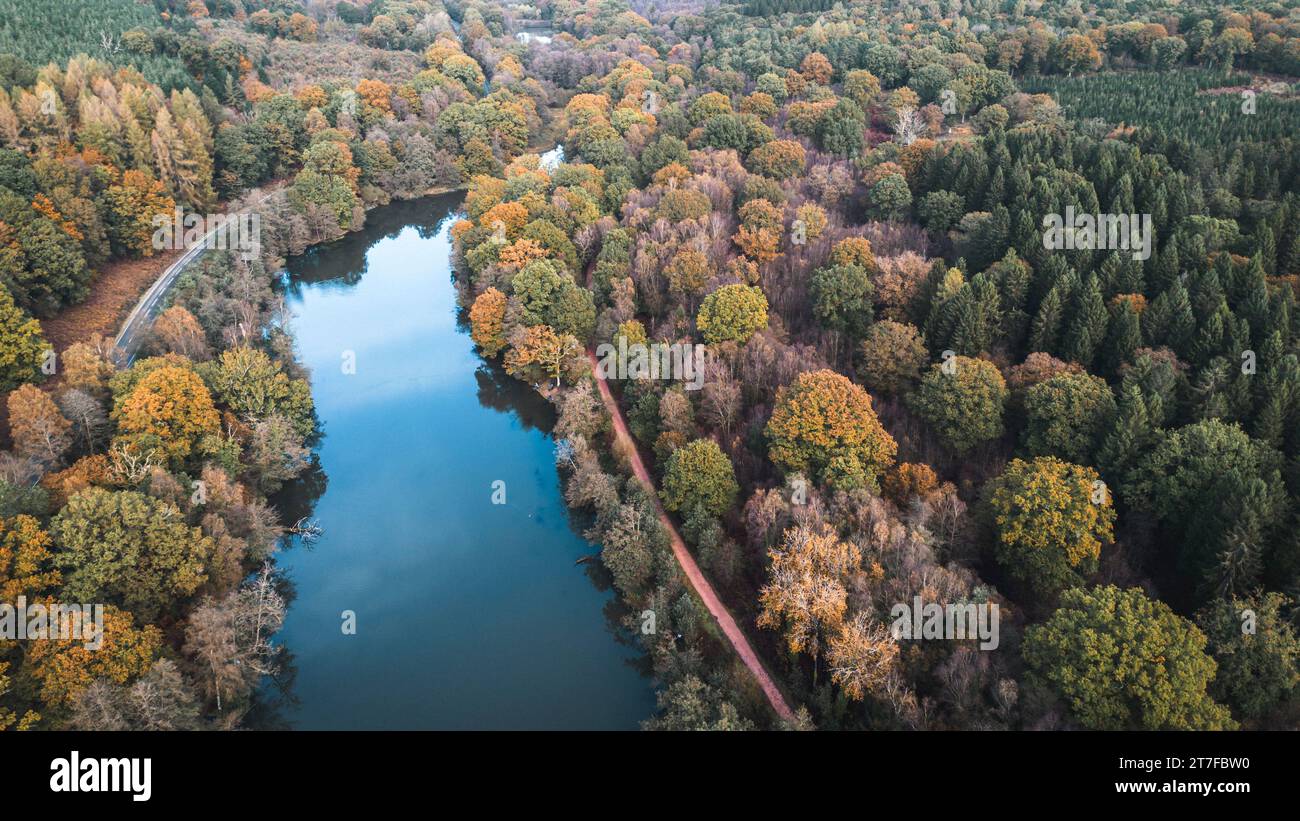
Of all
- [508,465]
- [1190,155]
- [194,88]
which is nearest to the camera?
[508,465]

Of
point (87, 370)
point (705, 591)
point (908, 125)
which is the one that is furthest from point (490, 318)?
point (908, 125)

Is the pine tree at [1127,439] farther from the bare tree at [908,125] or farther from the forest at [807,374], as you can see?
the bare tree at [908,125]

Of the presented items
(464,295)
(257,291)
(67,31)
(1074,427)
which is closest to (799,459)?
(1074,427)

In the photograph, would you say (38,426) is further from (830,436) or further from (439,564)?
(830,436)

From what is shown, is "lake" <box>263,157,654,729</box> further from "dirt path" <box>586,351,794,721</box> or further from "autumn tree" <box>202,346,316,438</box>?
"autumn tree" <box>202,346,316,438</box>

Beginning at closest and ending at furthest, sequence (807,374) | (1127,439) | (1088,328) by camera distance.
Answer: (1127,439)
(807,374)
(1088,328)

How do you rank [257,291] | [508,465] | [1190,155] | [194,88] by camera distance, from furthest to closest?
[194,88] → [257,291] → [1190,155] → [508,465]

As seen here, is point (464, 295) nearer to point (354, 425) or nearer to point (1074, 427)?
point (354, 425)
